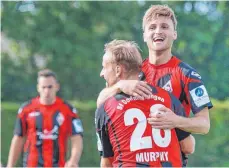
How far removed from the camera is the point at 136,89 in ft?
14.1

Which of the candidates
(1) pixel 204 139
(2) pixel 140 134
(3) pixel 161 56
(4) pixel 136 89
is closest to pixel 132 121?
(2) pixel 140 134

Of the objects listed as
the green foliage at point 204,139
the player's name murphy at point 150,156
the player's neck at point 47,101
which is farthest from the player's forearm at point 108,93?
the green foliage at point 204,139

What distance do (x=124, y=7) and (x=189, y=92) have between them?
17320 mm

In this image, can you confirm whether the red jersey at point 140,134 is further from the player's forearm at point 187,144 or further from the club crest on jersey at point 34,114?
the club crest on jersey at point 34,114

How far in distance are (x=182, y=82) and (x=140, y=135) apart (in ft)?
2.67

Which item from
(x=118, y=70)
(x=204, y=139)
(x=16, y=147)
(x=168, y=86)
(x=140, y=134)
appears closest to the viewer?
(x=140, y=134)

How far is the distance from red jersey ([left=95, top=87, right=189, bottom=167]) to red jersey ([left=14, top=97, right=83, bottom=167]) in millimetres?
4537

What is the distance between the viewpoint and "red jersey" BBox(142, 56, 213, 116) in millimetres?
4859

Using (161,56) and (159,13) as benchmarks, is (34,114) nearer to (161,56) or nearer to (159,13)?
(161,56)

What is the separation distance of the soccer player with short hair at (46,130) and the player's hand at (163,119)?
4.65 m

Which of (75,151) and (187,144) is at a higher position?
(75,151)

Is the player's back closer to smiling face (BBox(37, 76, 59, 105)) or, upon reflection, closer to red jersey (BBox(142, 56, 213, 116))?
red jersey (BBox(142, 56, 213, 116))

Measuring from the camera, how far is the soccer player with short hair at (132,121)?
14.1ft

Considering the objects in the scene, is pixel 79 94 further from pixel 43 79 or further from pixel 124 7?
pixel 43 79
